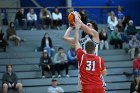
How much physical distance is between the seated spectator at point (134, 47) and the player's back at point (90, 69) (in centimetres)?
942

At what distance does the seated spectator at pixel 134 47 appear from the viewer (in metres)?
15.6

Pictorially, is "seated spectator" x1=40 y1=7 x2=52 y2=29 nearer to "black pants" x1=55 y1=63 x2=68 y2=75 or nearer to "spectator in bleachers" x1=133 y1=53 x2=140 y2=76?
"black pants" x1=55 y1=63 x2=68 y2=75

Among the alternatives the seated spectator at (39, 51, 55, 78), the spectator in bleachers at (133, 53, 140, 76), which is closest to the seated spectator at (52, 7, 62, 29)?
the seated spectator at (39, 51, 55, 78)

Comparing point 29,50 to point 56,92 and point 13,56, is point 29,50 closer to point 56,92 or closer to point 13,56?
point 13,56

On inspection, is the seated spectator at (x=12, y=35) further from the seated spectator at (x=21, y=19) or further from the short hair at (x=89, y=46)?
the short hair at (x=89, y=46)

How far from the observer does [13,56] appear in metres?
15.3

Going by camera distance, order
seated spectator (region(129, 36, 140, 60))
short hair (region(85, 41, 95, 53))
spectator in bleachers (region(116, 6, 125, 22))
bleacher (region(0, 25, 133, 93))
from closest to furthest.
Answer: short hair (region(85, 41, 95, 53))
bleacher (region(0, 25, 133, 93))
seated spectator (region(129, 36, 140, 60))
spectator in bleachers (region(116, 6, 125, 22))

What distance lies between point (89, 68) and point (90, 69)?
0.02 meters

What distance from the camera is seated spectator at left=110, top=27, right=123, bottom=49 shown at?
1661 centimetres

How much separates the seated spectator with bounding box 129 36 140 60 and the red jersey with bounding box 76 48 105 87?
9413 millimetres

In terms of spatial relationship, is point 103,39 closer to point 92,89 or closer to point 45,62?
point 45,62

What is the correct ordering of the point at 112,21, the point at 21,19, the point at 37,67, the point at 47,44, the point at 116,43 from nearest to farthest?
1. the point at 37,67
2. the point at 47,44
3. the point at 116,43
4. the point at 21,19
5. the point at 112,21

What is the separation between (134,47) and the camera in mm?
15711

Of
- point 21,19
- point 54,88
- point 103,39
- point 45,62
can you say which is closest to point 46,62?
point 45,62
